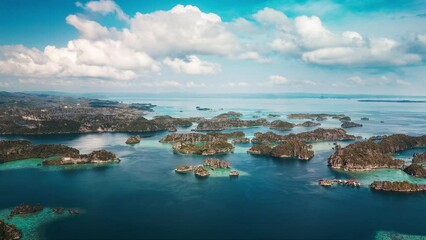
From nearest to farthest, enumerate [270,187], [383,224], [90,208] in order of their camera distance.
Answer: [383,224] → [90,208] → [270,187]

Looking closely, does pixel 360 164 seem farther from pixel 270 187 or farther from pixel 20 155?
pixel 20 155

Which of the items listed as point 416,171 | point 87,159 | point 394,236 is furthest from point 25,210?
point 416,171

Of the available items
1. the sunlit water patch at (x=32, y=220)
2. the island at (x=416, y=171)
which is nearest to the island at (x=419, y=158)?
the island at (x=416, y=171)

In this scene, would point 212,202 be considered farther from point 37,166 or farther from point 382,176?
point 37,166

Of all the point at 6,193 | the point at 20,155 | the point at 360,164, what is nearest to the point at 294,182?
the point at 360,164

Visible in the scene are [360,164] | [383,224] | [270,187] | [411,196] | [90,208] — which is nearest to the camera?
[383,224]

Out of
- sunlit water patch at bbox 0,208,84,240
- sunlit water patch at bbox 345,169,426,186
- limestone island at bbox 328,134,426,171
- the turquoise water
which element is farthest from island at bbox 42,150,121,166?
sunlit water patch at bbox 345,169,426,186

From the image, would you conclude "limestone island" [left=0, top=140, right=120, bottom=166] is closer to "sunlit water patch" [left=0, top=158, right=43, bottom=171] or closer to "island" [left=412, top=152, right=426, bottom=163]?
"sunlit water patch" [left=0, top=158, right=43, bottom=171]

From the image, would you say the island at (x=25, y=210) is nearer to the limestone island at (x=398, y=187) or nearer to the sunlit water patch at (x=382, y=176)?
the limestone island at (x=398, y=187)
